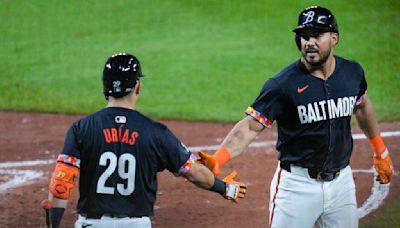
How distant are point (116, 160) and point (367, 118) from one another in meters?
2.18

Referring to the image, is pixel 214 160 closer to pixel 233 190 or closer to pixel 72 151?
pixel 233 190

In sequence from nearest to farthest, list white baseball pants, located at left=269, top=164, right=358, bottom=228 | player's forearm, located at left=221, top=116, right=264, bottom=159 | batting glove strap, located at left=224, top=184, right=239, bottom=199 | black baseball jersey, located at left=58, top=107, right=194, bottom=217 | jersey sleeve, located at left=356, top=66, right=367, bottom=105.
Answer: black baseball jersey, located at left=58, top=107, right=194, bottom=217 → batting glove strap, located at left=224, top=184, right=239, bottom=199 → white baseball pants, located at left=269, top=164, right=358, bottom=228 → player's forearm, located at left=221, top=116, right=264, bottom=159 → jersey sleeve, located at left=356, top=66, right=367, bottom=105

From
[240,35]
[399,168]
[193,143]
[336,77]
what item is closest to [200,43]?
[240,35]

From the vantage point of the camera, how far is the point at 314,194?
20.0ft

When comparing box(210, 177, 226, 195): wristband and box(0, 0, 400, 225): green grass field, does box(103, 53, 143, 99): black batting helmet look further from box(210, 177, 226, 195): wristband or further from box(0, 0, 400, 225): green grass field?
box(0, 0, 400, 225): green grass field

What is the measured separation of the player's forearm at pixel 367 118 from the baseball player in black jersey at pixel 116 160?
5.60 feet

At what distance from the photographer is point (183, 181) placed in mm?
9438

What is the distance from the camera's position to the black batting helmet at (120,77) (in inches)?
215

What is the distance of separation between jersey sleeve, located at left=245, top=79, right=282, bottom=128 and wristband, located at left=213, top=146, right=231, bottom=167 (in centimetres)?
32

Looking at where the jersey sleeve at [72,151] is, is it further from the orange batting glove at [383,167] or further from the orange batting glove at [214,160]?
the orange batting glove at [383,167]

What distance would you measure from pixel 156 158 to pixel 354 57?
32.1 feet

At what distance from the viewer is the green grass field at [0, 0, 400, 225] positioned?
13031mm

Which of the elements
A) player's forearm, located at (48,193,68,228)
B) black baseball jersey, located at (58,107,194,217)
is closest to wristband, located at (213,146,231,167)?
black baseball jersey, located at (58,107,194,217)

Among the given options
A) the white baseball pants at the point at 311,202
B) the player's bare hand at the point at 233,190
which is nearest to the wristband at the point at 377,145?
the white baseball pants at the point at 311,202
